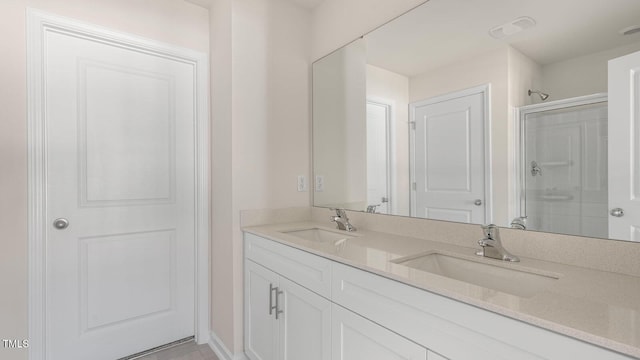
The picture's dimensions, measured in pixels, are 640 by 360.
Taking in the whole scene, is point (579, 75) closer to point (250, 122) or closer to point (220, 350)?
point (250, 122)

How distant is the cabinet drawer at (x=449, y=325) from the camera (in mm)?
638

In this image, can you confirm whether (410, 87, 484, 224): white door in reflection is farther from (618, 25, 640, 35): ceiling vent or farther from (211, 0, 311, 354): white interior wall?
(211, 0, 311, 354): white interior wall

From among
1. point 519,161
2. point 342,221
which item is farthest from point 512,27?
point 342,221

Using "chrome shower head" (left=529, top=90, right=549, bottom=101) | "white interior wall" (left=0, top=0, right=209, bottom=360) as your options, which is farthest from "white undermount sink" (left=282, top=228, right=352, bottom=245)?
"white interior wall" (left=0, top=0, right=209, bottom=360)

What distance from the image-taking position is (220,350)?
1.94 m

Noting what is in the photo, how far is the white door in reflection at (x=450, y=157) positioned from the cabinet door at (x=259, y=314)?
34.2 inches

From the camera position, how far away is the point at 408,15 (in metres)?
1.57

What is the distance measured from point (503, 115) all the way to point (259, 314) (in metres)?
1.55

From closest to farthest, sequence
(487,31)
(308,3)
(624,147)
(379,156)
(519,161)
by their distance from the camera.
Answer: (624,147) < (519,161) < (487,31) < (379,156) < (308,3)

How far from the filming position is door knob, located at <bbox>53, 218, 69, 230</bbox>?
5.49 feet

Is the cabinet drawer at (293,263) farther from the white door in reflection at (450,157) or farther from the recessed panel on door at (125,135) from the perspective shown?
the recessed panel on door at (125,135)

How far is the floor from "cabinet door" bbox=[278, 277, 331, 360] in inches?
30.4

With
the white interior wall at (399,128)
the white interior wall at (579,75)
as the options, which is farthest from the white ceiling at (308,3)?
the white interior wall at (579,75)

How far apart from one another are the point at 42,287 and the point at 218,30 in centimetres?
183
